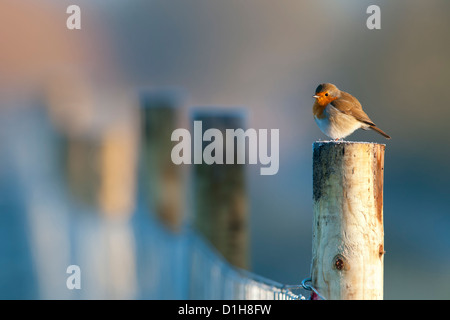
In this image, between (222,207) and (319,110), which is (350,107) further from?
(222,207)

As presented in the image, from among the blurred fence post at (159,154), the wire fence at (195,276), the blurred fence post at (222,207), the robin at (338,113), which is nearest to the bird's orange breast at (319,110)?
the robin at (338,113)

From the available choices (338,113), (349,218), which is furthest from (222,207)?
(349,218)

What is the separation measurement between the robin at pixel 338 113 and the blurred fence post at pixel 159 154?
2917 millimetres

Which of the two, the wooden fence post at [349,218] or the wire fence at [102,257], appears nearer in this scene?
the wooden fence post at [349,218]

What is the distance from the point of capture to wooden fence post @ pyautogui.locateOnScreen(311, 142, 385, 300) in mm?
2828

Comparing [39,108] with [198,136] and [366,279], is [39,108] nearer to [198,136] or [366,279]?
[198,136]

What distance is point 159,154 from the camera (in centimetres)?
744

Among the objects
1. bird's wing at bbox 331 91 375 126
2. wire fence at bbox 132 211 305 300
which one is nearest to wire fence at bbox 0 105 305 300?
wire fence at bbox 132 211 305 300

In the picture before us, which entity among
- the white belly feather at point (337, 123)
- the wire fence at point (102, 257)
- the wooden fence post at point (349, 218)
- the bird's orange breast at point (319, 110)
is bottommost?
the wire fence at point (102, 257)

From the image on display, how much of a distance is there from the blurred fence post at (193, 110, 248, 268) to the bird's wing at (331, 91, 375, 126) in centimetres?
128

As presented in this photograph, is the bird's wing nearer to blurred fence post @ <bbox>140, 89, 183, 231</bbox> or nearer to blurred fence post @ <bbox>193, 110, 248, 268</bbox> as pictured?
blurred fence post @ <bbox>193, 110, 248, 268</bbox>

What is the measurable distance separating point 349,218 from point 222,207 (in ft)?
9.75

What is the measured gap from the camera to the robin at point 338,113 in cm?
466

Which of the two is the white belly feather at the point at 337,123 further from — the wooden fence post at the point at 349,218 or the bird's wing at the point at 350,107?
the wooden fence post at the point at 349,218
